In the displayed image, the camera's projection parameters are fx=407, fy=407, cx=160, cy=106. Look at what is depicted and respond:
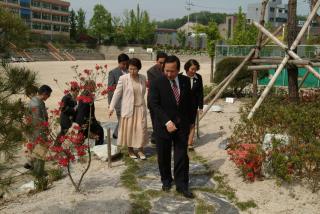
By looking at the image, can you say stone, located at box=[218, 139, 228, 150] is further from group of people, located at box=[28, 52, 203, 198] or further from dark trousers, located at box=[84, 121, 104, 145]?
dark trousers, located at box=[84, 121, 104, 145]

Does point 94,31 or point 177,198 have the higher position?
point 94,31

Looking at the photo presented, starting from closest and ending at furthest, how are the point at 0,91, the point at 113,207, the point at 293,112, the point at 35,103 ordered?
the point at 0,91 < the point at 113,207 < the point at 35,103 < the point at 293,112

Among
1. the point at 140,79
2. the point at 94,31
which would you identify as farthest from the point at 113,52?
the point at 140,79

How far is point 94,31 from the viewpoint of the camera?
67625mm

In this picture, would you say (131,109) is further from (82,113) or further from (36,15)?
(36,15)

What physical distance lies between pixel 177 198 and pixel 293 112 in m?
2.55

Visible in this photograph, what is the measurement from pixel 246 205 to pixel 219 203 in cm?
30

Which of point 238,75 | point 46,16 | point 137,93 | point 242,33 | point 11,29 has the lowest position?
point 137,93

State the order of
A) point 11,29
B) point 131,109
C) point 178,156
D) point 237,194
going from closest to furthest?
point 11,29, point 178,156, point 237,194, point 131,109

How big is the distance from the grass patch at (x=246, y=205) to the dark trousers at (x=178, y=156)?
657 millimetres

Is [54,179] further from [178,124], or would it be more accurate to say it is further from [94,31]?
[94,31]

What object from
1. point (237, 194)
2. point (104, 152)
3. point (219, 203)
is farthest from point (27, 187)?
point (237, 194)

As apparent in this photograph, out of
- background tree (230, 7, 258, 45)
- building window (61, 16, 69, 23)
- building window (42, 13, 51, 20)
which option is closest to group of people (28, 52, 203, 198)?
background tree (230, 7, 258, 45)

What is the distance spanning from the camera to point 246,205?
4633 millimetres
